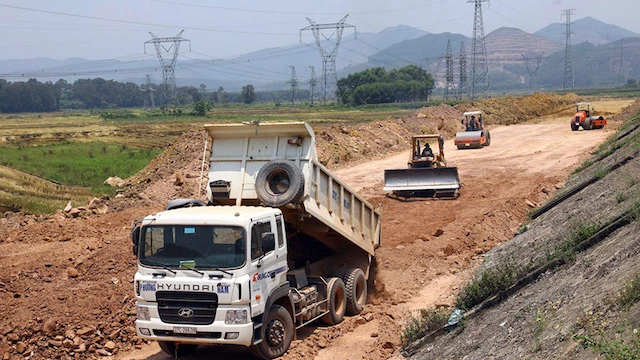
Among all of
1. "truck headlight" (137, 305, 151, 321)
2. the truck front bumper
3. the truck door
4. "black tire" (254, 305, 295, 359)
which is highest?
the truck door

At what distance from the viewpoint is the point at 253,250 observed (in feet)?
35.1

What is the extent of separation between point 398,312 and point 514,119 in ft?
188

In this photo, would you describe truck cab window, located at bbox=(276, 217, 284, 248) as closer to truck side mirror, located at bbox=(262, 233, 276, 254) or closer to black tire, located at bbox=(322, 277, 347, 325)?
truck side mirror, located at bbox=(262, 233, 276, 254)

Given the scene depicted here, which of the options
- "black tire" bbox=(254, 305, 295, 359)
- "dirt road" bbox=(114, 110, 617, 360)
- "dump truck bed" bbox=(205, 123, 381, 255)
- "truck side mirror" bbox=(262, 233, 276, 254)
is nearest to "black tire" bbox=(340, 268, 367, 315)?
"dirt road" bbox=(114, 110, 617, 360)

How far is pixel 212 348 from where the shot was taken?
12133 mm

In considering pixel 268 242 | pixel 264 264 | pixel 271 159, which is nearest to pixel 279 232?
pixel 268 242

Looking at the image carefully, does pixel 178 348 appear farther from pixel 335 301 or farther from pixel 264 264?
pixel 335 301

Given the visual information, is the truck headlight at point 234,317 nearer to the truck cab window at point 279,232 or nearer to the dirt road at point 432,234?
the dirt road at point 432,234

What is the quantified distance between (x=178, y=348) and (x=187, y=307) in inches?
63.1

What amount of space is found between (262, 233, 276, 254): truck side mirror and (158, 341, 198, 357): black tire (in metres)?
2.14

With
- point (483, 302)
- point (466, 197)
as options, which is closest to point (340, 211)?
point (483, 302)

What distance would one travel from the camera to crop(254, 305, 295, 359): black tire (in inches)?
436

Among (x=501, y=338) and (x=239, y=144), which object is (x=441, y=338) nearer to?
(x=501, y=338)

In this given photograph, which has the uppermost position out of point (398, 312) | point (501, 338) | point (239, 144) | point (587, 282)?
point (239, 144)
